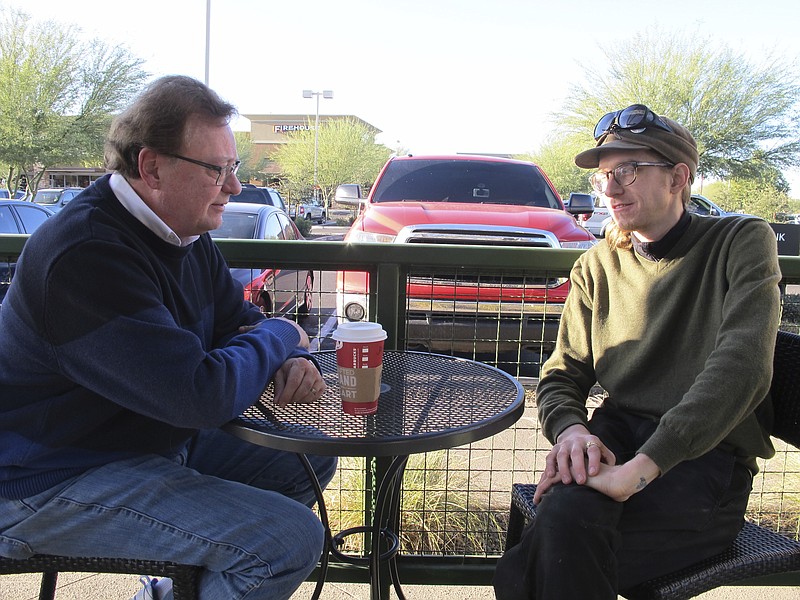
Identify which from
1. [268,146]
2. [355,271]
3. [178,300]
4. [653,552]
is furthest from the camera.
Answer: [268,146]

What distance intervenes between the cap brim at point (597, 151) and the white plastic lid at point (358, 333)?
100cm

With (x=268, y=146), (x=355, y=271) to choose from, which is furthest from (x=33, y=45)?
(x=268, y=146)

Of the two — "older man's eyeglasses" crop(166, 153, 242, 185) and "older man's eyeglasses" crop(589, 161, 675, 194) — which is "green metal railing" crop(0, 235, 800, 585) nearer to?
"older man's eyeglasses" crop(589, 161, 675, 194)

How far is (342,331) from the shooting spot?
160 cm

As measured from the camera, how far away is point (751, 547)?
1819mm

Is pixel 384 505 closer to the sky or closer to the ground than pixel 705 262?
closer to the ground

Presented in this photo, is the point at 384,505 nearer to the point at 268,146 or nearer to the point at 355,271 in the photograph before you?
the point at 355,271

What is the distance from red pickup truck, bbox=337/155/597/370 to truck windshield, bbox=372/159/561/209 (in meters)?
0.01

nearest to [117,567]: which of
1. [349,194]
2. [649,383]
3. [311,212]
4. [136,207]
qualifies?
[136,207]

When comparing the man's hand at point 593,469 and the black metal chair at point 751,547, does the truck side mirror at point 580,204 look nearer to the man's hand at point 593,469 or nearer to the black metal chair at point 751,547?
the black metal chair at point 751,547

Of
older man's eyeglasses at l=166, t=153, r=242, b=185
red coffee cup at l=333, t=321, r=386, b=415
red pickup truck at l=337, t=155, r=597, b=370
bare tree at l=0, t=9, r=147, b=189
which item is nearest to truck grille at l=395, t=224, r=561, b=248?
red pickup truck at l=337, t=155, r=597, b=370

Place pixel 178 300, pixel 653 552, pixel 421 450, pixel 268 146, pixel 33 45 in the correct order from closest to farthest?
pixel 421 450 → pixel 653 552 → pixel 178 300 → pixel 33 45 → pixel 268 146

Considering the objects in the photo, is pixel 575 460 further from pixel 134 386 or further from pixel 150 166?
pixel 150 166

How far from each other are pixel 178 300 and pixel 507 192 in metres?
5.62
